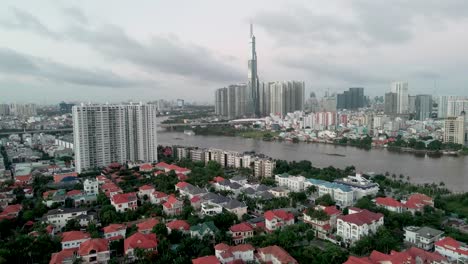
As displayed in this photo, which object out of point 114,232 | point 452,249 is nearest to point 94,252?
point 114,232

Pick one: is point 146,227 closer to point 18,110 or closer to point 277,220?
point 277,220

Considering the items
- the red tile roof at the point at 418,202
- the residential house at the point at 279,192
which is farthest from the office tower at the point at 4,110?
the red tile roof at the point at 418,202

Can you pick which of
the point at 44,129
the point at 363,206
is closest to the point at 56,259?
the point at 363,206

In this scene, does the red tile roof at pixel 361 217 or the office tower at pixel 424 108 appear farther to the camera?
the office tower at pixel 424 108

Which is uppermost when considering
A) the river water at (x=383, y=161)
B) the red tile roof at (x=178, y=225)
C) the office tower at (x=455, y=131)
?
the office tower at (x=455, y=131)

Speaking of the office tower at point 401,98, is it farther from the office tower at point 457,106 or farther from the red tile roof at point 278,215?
the red tile roof at point 278,215

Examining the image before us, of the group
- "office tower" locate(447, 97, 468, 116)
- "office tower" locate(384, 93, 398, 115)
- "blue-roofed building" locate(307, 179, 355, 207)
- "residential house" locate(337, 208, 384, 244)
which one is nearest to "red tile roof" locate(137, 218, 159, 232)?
"residential house" locate(337, 208, 384, 244)

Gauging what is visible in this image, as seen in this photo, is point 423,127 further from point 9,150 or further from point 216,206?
point 9,150
